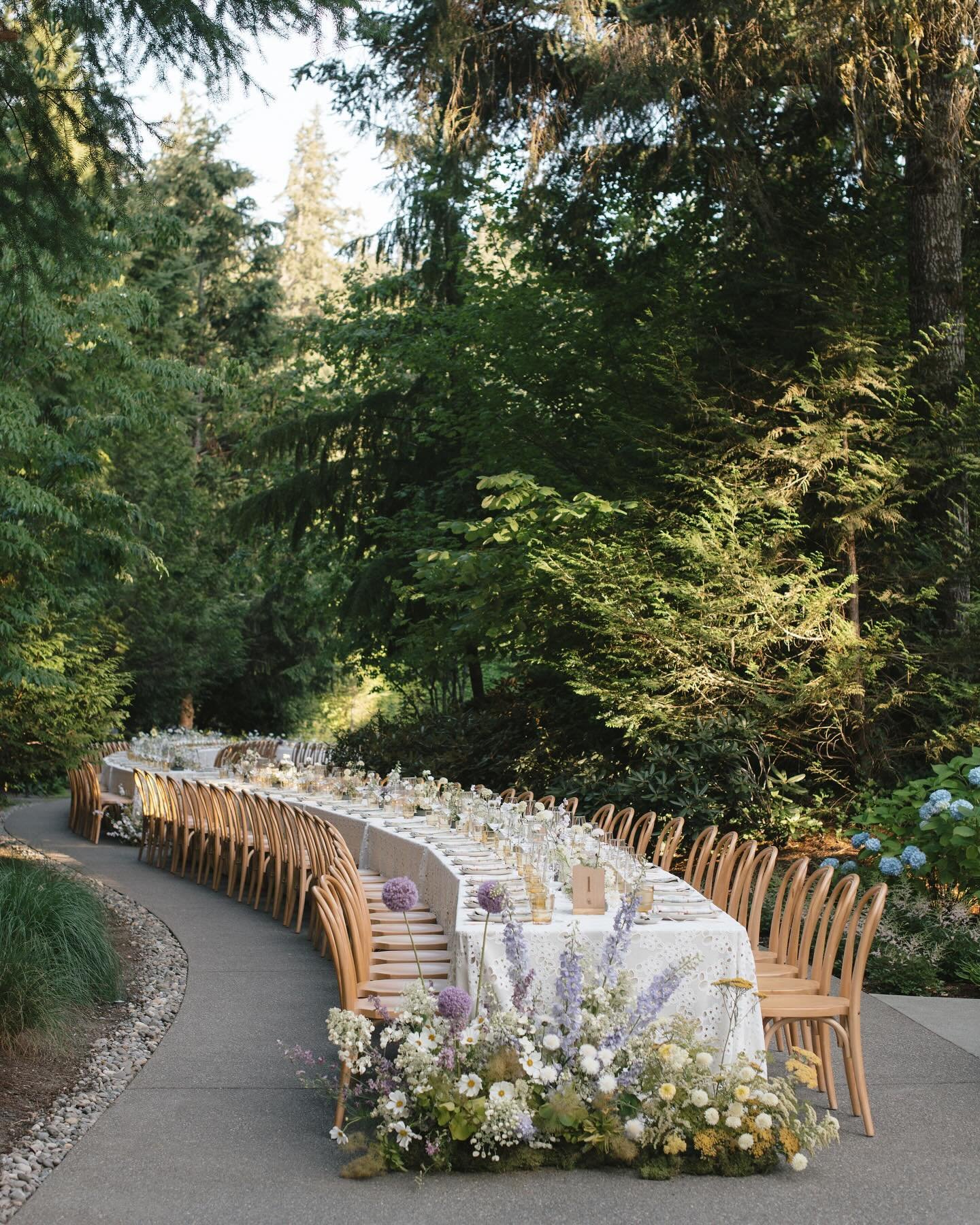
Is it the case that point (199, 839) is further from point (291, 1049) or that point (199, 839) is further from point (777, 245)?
point (777, 245)

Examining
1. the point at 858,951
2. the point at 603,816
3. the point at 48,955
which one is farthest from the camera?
the point at 603,816

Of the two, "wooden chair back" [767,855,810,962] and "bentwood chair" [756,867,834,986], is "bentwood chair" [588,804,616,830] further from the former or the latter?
"bentwood chair" [756,867,834,986]

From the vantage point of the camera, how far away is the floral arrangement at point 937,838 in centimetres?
751

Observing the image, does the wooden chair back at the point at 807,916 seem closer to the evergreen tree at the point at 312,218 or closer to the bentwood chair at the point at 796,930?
the bentwood chair at the point at 796,930

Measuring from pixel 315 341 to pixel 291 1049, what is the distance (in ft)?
61.1

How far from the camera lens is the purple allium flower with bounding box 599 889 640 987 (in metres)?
4.53

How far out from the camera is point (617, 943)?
178 inches

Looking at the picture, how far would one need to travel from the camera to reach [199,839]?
1198cm

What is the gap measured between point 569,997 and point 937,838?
4398 millimetres

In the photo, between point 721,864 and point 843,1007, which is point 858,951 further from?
point 721,864

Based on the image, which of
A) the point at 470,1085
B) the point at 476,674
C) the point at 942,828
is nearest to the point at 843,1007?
the point at 470,1085

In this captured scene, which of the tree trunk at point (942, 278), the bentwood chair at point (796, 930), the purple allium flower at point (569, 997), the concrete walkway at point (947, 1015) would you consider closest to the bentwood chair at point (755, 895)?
the bentwood chair at point (796, 930)

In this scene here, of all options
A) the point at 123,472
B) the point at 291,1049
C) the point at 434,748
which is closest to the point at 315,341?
the point at 123,472

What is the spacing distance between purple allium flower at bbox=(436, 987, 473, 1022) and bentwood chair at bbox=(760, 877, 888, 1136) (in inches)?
49.3
